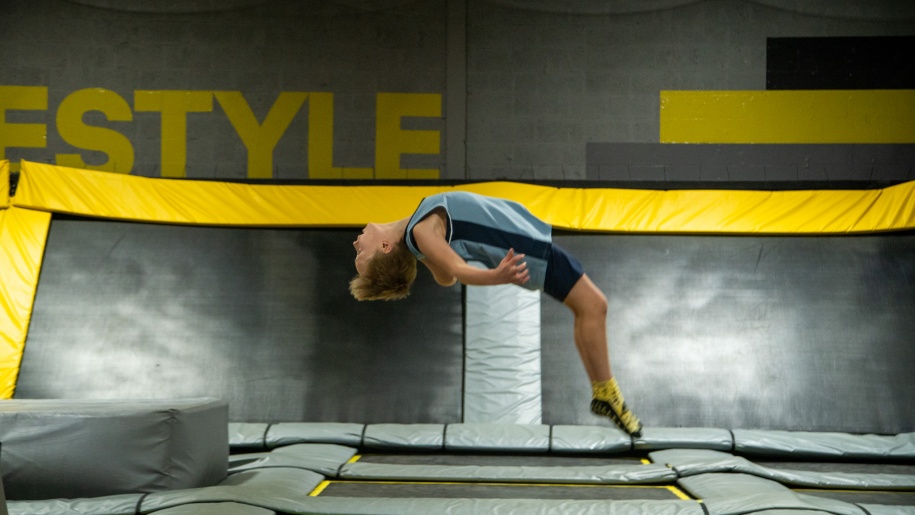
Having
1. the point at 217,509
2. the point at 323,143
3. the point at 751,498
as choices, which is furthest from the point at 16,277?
the point at 751,498

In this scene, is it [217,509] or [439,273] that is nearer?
[439,273]

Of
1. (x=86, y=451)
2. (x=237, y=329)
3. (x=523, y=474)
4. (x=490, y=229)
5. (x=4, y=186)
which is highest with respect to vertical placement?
(x=4, y=186)

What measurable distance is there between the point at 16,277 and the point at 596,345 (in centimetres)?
389

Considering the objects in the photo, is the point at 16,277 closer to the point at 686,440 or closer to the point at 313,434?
the point at 313,434

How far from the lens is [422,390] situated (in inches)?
188

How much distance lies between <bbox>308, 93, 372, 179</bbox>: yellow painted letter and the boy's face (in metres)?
3.47

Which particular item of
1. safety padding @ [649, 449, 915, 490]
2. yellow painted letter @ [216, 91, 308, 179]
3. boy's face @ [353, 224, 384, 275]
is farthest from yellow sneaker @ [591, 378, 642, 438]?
yellow painted letter @ [216, 91, 308, 179]

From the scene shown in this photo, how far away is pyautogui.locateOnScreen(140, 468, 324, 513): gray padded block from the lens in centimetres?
288

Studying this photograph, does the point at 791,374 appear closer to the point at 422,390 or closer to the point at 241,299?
the point at 422,390

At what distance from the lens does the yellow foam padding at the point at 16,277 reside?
4668mm

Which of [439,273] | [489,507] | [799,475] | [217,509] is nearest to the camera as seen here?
[439,273]

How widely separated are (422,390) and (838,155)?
3.43 metres

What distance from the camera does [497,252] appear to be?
2.35m

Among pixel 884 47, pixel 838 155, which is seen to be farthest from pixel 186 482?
pixel 884 47
